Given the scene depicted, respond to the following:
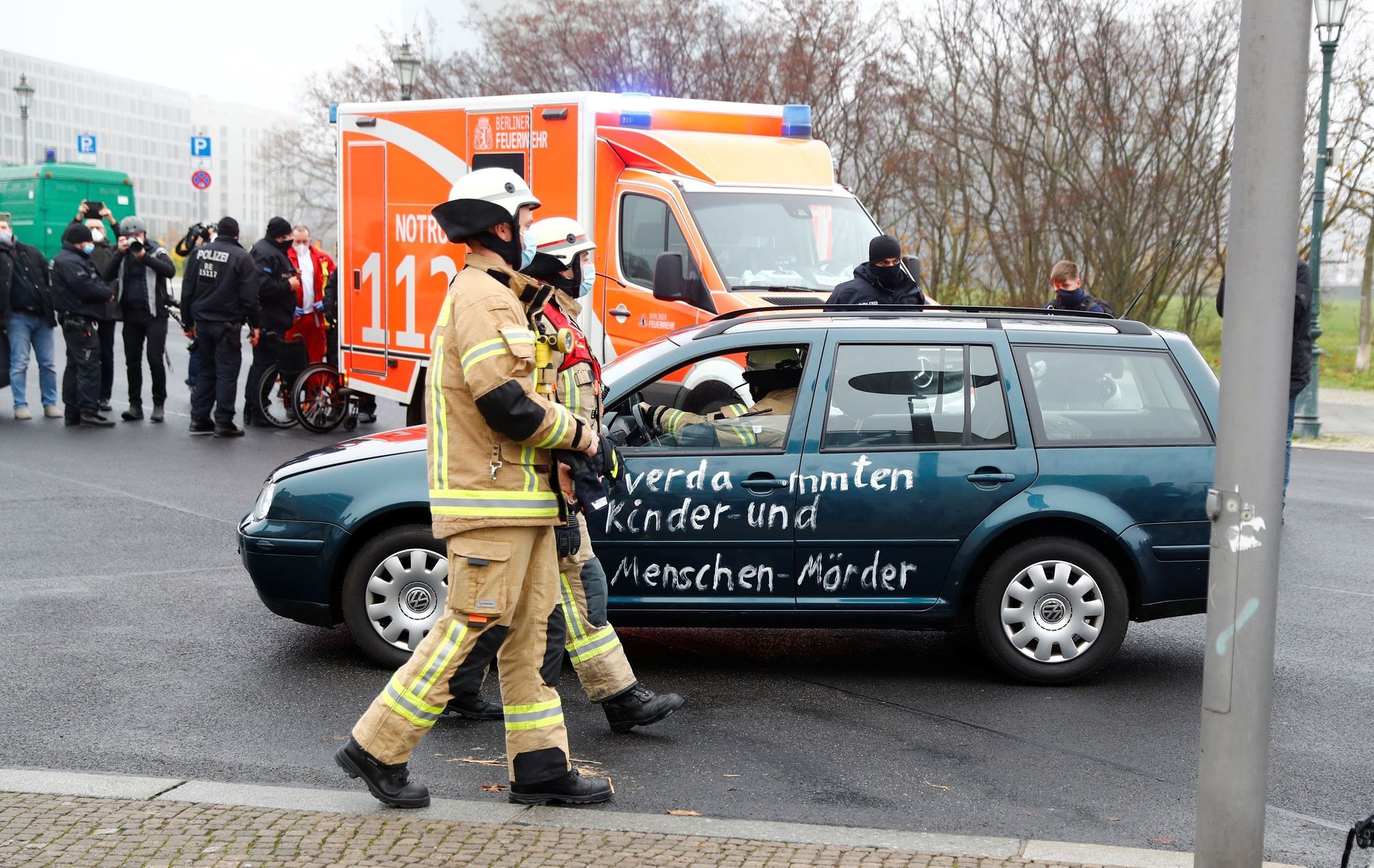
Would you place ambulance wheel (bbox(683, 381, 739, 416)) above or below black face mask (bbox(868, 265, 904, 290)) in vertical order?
below

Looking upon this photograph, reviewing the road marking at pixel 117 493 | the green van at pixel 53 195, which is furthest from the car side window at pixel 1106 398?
the green van at pixel 53 195

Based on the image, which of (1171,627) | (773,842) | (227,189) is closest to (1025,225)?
(1171,627)

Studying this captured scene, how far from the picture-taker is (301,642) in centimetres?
661

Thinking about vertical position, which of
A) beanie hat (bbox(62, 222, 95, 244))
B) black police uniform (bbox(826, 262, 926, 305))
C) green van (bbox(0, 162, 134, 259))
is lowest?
black police uniform (bbox(826, 262, 926, 305))

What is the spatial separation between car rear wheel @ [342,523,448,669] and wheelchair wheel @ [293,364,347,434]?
822 cm

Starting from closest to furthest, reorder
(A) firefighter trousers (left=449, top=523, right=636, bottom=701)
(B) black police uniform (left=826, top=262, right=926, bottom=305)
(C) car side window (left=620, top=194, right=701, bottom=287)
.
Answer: (A) firefighter trousers (left=449, top=523, right=636, bottom=701)
(B) black police uniform (left=826, top=262, right=926, bottom=305)
(C) car side window (left=620, top=194, right=701, bottom=287)

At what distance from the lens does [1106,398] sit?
240 inches

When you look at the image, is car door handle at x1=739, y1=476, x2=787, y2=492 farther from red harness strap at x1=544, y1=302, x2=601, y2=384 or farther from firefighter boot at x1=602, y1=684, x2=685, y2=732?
red harness strap at x1=544, y1=302, x2=601, y2=384

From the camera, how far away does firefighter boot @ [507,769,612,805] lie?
Result: 449cm

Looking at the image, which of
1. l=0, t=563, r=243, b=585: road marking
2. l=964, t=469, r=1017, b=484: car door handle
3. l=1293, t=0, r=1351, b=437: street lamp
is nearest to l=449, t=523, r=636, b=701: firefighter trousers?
l=964, t=469, r=1017, b=484: car door handle

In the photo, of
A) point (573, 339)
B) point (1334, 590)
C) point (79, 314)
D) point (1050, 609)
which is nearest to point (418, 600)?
point (573, 339)

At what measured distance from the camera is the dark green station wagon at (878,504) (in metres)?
5.84

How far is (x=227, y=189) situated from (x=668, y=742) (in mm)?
172786

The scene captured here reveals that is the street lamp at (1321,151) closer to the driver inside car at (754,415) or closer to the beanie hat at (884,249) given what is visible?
the beanie hat at (884,249)
